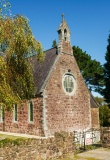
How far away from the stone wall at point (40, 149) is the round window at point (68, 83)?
1173 cm

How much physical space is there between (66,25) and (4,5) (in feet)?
47.4

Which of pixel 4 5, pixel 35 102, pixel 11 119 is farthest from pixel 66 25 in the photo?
pixel 4 5

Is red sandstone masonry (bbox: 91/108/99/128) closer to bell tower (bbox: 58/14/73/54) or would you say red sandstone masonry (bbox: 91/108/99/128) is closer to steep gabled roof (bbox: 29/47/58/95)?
bell tower (bbox: 58/14/73/54)

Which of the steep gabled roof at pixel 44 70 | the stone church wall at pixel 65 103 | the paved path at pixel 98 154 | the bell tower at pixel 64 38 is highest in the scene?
the bell tower at pixel 64 38

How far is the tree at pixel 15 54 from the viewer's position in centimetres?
1324

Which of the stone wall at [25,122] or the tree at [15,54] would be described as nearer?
the tree at [15,54]

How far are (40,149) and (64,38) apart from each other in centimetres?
1652

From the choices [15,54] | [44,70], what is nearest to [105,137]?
[15,54]

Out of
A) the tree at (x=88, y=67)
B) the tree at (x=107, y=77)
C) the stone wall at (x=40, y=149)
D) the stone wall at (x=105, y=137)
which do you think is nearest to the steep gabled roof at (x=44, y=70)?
the stone wall at (x=105, y=137)

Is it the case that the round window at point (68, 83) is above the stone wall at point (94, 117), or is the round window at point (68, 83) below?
above

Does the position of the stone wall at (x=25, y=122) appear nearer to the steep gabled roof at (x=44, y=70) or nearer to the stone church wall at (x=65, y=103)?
the stone church wall at (x=65, y=103)

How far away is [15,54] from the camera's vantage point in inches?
571

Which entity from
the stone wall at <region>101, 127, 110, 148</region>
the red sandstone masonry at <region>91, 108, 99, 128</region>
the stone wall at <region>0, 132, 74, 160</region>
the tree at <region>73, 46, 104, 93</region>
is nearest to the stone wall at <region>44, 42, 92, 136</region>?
the red sandstone masonry at <region>91, 108, 99, 128</region>

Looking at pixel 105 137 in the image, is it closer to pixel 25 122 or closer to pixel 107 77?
pixel 25 122
